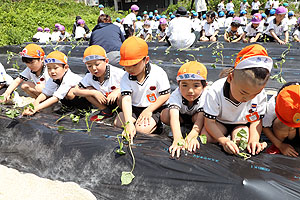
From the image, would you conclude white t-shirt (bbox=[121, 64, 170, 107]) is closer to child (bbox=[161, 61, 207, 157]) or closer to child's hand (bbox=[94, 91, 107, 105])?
child (bbox=[161, 61, 207, 157])

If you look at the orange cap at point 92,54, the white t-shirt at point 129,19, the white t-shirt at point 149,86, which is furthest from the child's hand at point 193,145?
the white t-shirt at point 129,19

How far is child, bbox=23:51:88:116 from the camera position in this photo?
315 cm

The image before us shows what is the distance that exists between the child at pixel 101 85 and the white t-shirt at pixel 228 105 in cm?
135

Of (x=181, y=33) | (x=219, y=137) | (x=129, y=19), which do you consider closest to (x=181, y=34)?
(x=181, y=33)

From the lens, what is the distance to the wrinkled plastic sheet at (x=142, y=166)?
1562 millimetres

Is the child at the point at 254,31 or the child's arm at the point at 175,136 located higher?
the child at the point at 254,31

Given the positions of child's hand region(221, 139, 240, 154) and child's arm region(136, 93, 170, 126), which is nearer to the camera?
child's hand region(221, 139, 240, 154)

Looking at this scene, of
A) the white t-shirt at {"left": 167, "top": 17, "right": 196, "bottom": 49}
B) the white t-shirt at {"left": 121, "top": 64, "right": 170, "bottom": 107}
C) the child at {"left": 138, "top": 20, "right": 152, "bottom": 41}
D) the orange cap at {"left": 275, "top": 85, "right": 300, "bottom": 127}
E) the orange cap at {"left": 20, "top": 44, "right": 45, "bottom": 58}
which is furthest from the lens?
the child at {"left": 138, "top": 20, "right": 152, "bottom": 41}

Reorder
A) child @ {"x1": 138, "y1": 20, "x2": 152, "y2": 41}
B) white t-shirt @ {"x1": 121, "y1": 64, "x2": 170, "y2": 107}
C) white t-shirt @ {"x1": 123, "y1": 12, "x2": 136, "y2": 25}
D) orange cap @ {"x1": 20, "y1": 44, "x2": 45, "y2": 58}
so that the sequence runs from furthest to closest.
Result: child @ {"x1": 138, "y1": 20, "x2": 152, "y2": 41} → white t-shirt @ {"x1": 123, "y1": 12, "x2": 136, "y2": 25} → orange cap @ {"x1": 20, "y1": 44, "x2": 45, "y2": 58} → white t-shirt @ {"x1": 121, "y1": 64, "x2": 170, "y2": 107}

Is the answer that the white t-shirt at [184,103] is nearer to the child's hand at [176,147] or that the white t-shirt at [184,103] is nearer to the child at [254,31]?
the child's hand at [176,147]

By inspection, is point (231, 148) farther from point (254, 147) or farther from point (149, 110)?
point (149, 110)

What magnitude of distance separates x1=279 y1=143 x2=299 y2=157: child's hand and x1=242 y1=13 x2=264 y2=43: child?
627cm

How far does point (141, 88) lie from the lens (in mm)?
2756

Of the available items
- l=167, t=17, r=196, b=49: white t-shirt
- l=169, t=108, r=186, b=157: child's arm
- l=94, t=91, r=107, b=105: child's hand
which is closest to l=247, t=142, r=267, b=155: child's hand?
l=169, t=108, r=186, b=157: child's arm
